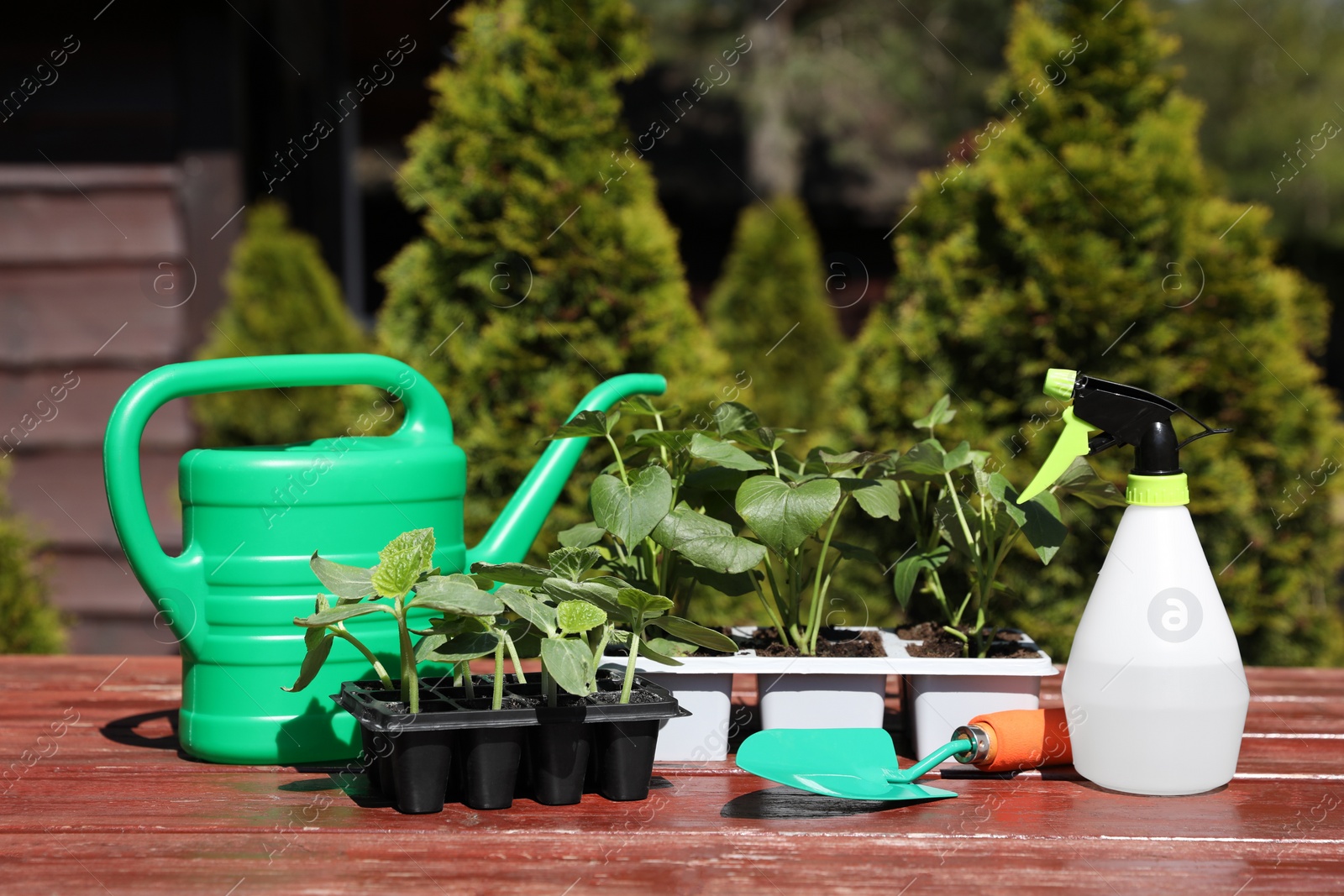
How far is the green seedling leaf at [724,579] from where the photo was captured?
1.09 m

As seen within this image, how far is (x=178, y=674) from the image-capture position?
1.45m

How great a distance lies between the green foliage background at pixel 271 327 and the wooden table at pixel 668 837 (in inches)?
114

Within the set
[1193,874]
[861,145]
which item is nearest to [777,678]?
[1193,874]

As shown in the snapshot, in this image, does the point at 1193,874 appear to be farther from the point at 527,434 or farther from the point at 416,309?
the point at 416,309

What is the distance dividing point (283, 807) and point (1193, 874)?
0.70 m

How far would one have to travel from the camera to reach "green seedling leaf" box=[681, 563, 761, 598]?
3.57 feet

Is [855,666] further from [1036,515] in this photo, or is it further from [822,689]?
[1036,515]

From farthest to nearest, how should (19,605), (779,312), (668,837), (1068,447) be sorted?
(779,312)
(19,605)
(1068,447)
(668,837)

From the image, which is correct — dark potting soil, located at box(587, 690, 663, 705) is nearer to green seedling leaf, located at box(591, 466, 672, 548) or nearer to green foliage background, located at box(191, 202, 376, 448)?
green seedling leaf, located at box(591, 466, 672, 548)

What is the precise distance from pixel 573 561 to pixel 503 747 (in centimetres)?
17

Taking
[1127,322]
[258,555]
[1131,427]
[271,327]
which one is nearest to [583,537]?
[258,555]

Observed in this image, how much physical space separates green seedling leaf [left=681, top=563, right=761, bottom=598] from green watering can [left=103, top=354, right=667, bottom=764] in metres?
A: 0.28

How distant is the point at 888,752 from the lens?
985 mm

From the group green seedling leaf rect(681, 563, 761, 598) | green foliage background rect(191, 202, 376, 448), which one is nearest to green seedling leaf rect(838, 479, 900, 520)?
green seedling leaf rect(681, 563, 761, 598)
